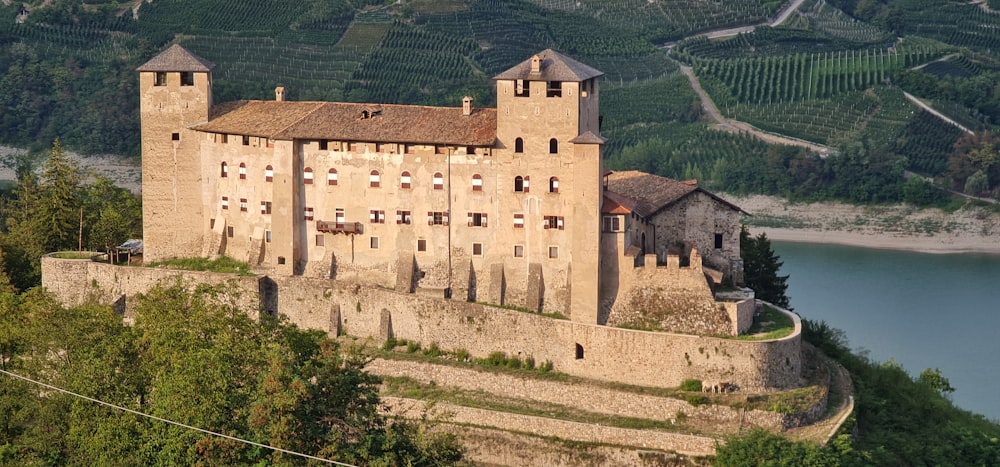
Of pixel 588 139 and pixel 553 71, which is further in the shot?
pixel 553 71

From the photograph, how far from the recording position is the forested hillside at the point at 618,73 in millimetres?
77500

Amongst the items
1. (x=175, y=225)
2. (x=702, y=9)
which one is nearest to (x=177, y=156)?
(x=175, y=225)

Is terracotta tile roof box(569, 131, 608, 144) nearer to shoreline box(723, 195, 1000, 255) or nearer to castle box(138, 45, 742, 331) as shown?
castle box(138, 45, 742, 331)

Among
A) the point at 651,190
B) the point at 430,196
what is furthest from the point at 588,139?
the point at 651,190

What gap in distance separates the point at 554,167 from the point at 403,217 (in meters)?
3.85

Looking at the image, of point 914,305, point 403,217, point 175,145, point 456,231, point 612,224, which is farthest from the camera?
point 914,305

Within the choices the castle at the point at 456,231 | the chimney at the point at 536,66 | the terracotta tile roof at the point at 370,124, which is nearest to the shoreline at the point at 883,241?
the castle at the point at 456,231

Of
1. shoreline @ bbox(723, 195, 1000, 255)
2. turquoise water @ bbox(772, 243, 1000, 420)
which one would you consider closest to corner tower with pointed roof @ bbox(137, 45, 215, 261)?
turquoise water @ bbox(772, 243, 1000, 420)

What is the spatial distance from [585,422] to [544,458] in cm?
114

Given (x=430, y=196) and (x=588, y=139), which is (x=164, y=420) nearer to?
(x=430, y=196)

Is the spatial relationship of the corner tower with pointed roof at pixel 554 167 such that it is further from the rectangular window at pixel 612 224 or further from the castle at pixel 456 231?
the rectangular window at pixel 612 224

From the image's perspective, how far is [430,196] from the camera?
42969 mm

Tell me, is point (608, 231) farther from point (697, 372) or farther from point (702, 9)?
point (702, 9)

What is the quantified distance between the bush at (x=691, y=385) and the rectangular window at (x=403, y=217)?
7.54 m
